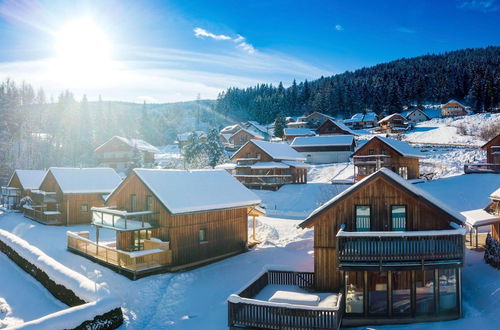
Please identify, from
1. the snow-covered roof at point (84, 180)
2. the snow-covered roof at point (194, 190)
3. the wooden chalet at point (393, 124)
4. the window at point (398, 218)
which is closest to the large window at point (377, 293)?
the window at point (398, 218)

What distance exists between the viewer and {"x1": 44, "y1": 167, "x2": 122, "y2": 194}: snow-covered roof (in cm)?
3947

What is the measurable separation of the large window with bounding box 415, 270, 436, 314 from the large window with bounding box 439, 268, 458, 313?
14.4 inches

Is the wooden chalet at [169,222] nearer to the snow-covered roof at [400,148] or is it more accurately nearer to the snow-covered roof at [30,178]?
the snow-covered roof at [400,148]

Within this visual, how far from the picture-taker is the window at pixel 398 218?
1748 cm

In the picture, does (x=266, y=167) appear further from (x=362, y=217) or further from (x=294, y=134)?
(x=294, y=134)

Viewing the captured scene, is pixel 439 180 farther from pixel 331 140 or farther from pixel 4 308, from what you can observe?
pixel 4 308

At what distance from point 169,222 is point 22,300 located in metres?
9.23

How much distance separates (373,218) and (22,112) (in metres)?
94.2

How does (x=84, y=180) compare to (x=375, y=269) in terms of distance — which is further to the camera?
(x=84, y=180)

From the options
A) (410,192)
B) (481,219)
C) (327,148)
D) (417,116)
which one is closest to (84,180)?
(410,192)

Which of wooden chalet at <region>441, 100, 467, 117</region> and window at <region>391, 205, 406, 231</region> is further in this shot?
wooden chalet at <region>441, 100, 467, 117</region>

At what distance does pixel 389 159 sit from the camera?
46844 millimetres

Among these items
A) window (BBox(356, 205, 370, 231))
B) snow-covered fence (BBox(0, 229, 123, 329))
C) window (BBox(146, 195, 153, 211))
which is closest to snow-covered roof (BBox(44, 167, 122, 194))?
snow-covered fence (BBox(0, 229, 123, 329))

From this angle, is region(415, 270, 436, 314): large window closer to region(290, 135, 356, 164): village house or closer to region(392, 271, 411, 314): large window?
region(392, 271, 411, 314): large window
